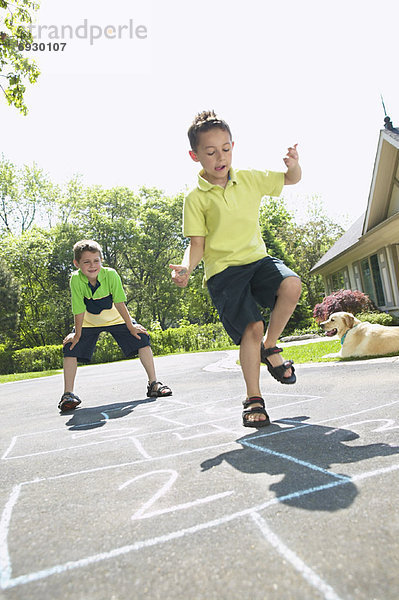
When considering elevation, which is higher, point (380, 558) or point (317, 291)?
point (317, 291)

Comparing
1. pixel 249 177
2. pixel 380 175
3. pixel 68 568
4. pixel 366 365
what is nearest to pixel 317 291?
pixel 380 175

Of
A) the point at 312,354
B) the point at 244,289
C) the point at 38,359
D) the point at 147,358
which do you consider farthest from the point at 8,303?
the point at 244,289

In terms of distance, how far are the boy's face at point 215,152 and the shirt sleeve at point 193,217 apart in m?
0.23

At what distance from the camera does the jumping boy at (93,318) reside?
18.0ft

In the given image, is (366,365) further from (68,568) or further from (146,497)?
(68,568)

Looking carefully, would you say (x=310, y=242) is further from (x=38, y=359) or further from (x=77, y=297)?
(x=77, y=297)

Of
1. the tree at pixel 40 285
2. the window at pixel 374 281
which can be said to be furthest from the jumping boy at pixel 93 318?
the tree at pixel 40 285

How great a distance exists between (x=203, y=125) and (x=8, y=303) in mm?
26718

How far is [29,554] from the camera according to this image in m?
1.58

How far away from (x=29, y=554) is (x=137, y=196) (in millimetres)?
38459

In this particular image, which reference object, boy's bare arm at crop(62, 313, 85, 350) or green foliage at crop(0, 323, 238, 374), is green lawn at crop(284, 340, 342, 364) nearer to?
boy's bare arm at crop(62, 313, 85, 350)

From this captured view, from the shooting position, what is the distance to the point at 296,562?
53.1 inches

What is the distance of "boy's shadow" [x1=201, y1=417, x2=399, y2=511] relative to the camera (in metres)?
1.80

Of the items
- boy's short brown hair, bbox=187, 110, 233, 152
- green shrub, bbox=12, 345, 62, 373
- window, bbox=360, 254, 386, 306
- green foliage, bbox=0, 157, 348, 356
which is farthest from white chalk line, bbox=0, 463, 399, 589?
green foliage, bbox=0, 157, 348, 356
